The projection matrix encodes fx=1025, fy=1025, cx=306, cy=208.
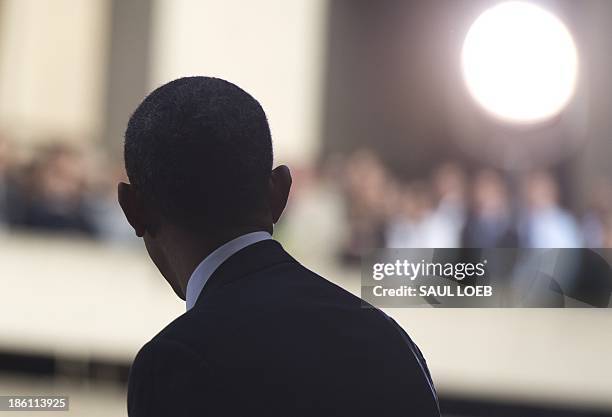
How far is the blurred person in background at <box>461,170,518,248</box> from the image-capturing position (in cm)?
427

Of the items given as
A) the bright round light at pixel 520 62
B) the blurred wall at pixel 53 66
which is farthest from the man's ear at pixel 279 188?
the blurred wall at pixel 53 66

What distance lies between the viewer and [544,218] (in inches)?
187

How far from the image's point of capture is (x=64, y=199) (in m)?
5.30

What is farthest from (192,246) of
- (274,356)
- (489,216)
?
(489,216)

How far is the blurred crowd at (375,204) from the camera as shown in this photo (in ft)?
15.1

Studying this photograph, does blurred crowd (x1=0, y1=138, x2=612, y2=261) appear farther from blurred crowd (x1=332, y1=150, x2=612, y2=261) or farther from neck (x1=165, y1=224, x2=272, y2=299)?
neck (x1=165, y1=224, x2=272, y2=299)

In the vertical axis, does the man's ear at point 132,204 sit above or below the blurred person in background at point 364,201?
above

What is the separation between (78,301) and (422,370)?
4706mm

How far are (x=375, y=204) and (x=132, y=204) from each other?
4.01 meters

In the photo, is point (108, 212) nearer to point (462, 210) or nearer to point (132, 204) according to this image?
point (462, 210)

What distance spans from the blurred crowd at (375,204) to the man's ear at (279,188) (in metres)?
3.20

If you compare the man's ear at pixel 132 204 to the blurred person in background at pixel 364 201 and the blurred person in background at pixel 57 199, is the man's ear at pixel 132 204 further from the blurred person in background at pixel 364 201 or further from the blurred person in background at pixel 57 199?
the blurred person in background at pixel 57 199

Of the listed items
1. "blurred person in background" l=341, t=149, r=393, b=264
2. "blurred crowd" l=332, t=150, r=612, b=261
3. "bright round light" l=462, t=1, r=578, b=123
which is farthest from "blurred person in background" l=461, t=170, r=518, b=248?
"blurred person in background" l=341, t=149, r=393, b=264

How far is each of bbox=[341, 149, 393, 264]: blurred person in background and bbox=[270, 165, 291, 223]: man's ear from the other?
3.42m
